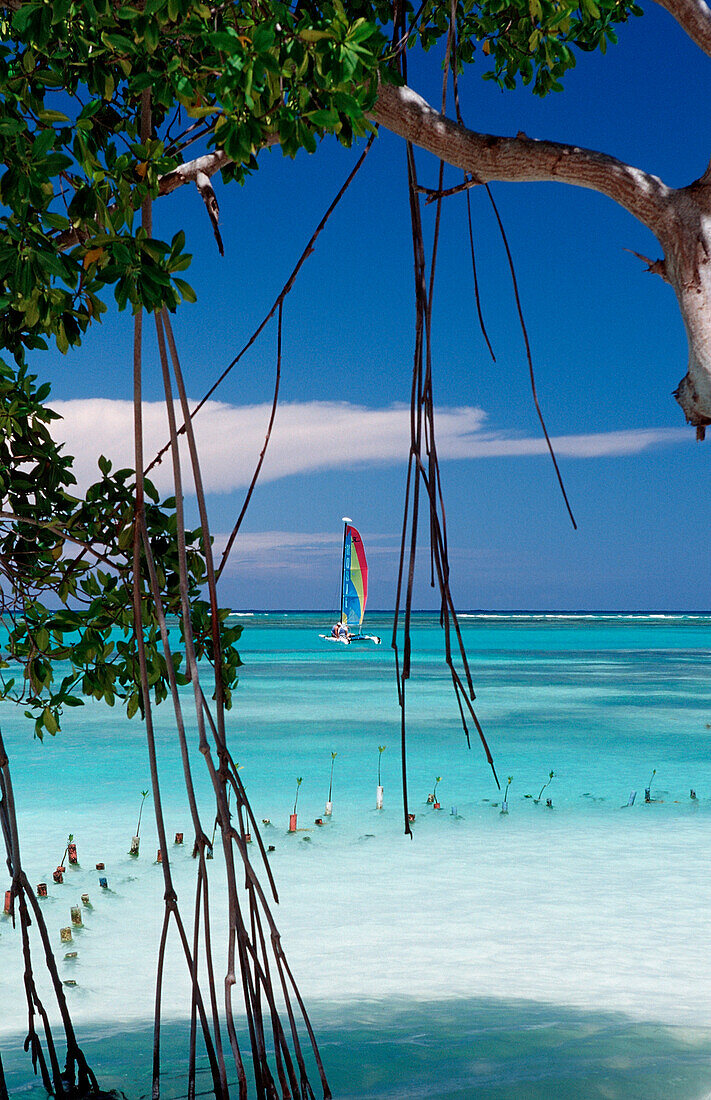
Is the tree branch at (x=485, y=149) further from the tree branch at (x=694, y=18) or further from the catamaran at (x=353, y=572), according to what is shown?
the catamaran at (x=353, y=572)

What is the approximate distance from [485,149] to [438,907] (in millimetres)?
5356

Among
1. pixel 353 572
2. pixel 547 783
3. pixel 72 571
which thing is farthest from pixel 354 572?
pixel 72 571

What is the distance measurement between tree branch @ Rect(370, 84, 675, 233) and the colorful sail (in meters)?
19.7

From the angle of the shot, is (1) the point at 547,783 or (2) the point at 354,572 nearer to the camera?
(1) the point at 547,783

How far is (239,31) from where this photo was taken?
1.29 m

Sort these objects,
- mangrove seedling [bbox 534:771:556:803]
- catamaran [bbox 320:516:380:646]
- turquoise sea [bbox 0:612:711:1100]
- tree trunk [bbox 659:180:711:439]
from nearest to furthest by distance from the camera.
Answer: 1. tree trunk [bbox 659:180:711:439]
2. turquoise sea [bbox 0:612:711:1100]
3. mangrove seedling [bbox 534:771:556:803]
4. catamaran [bbox 320:516:380:646]

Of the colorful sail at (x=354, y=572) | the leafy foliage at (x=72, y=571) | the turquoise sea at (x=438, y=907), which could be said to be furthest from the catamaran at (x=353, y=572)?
the leafy foliage at (x=72, y=571)

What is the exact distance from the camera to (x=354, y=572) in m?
23.5

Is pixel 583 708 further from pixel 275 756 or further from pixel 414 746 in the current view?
pixel 275 756

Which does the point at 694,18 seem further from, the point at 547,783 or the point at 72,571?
the point at 547,783

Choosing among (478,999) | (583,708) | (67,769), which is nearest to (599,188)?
(478,999)

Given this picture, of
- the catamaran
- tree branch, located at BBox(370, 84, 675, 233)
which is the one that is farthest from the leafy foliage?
the catamaran

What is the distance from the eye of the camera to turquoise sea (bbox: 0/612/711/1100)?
365cm

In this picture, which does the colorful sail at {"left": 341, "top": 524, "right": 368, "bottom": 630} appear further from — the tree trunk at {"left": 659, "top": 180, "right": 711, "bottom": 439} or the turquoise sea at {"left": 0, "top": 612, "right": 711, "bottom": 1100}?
the tree trunk at {"left": 659, "top": 180, "right": 711, "bottom": 439}
